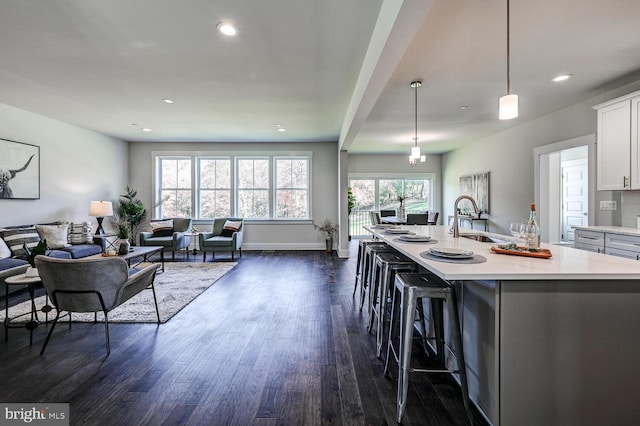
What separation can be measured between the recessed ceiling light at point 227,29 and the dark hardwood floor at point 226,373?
263 centimetres

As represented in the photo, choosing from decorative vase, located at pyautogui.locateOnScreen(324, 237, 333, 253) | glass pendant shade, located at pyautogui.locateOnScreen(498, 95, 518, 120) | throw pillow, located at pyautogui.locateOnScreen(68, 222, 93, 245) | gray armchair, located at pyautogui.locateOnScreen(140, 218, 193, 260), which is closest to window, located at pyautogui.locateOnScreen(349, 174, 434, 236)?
decorative vase, located at pyautogui.locateOnScreen(324, 237, 333, 253)

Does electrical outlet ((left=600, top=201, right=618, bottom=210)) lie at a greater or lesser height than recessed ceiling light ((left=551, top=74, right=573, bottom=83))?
lesser

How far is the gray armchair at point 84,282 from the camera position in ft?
7.18

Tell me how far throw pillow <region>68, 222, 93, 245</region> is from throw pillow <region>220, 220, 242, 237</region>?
91.1 inches

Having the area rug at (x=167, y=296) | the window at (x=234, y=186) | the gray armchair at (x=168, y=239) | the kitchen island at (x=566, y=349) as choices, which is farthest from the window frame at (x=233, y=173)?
the kitchen island at (x=566, y=349)

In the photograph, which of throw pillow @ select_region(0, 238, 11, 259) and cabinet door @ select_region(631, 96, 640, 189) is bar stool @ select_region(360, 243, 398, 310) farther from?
throw pillow @ select_region(0, 238, 11, 259)

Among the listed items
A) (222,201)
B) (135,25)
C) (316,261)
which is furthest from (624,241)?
(222,201)

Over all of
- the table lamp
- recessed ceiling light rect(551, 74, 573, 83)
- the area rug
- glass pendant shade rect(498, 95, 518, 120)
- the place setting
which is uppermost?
recessed ceiling light rect(551, 74, 573, 83)

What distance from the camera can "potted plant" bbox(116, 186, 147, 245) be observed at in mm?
6527

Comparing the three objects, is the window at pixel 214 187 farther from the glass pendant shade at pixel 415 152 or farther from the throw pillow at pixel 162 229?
the glass pendant shade at pixel 415 152

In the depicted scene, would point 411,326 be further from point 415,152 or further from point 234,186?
point 234,186

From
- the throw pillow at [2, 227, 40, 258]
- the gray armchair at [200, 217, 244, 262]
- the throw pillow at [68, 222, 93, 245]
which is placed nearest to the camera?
the throw pillow at [2, 227, 40, 258]

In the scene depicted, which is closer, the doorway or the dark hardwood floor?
the dark hardwood floor

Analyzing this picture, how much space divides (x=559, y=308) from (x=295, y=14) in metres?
2.55
